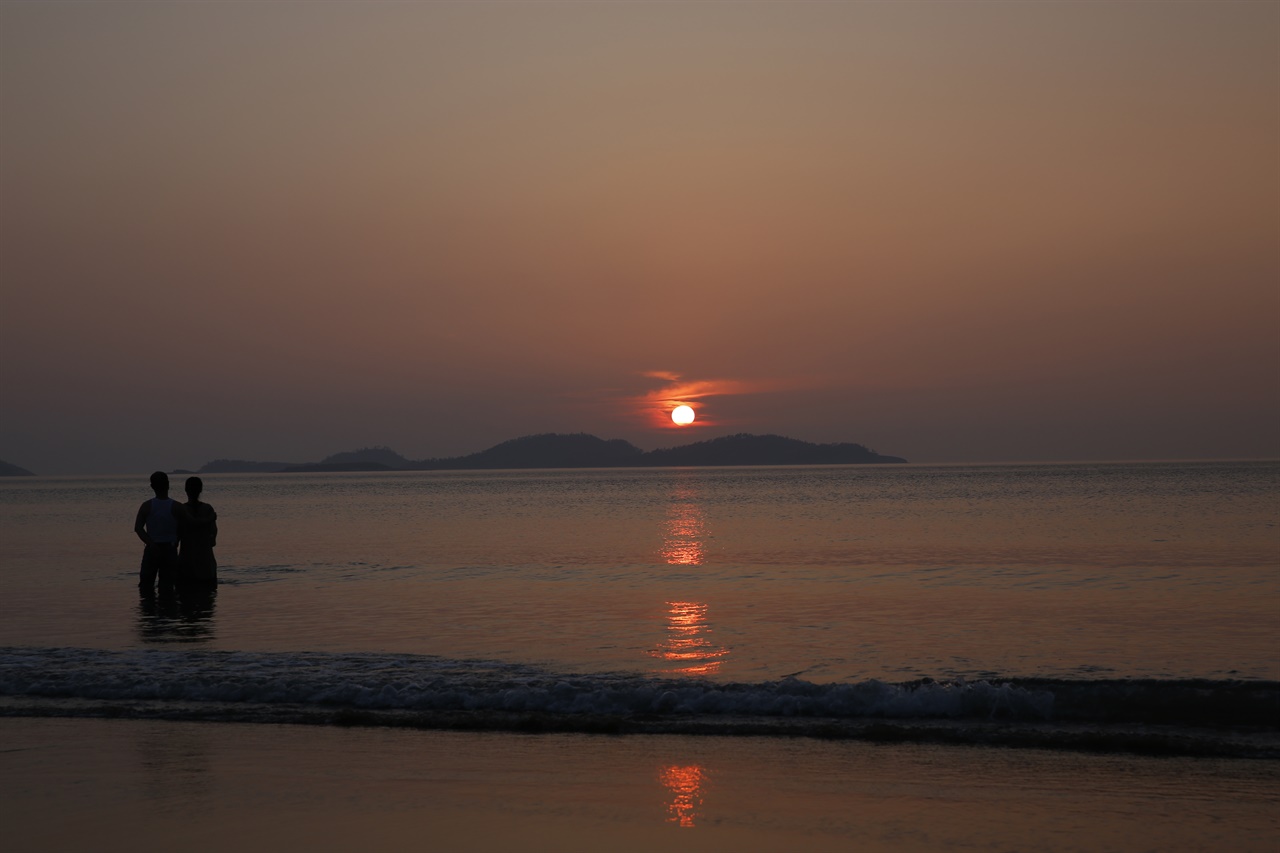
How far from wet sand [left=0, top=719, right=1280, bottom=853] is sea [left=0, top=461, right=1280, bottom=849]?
15cm

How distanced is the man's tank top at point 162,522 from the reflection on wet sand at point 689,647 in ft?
29.8

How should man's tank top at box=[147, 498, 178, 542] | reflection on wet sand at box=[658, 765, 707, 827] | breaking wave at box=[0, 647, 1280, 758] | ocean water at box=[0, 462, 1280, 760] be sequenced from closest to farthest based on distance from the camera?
reflection on wet sand at box=[658, 765, 707, 827] → breaking wave at box=[0, 647, 1280, 758] → ocean water at box=[0, 462, 1280, 760] → man's tank top at box=[147, 498, 178, 542]

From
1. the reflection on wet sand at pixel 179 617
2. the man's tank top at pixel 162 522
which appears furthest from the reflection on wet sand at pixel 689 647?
the man's tank top at pixel 162 522

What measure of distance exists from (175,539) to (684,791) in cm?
1457

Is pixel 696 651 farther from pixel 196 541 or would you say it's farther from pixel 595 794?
pixel 196 541

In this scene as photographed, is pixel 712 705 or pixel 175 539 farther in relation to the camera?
pixel 175 539

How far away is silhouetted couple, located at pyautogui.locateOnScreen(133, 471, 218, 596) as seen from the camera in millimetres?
18703

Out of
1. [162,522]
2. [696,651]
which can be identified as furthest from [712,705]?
[162,522]

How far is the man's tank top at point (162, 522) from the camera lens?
18656 millimetres

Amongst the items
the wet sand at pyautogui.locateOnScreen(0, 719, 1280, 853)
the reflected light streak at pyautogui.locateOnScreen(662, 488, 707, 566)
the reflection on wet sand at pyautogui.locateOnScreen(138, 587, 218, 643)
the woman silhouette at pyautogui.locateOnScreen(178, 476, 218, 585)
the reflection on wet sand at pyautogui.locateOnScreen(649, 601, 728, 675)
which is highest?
the woman silhouette at pyautogui.locateOnScreen(178, 476, 218, 585)

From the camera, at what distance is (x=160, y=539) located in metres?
18.9

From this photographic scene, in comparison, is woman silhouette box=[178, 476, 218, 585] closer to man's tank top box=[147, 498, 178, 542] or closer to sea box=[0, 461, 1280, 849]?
man's tank top box=[147, 498, 178, 542]

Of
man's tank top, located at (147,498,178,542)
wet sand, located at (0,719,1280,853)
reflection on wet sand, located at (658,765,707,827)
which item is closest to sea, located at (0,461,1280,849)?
reflection on wet sand, located at (658,765,707,827)

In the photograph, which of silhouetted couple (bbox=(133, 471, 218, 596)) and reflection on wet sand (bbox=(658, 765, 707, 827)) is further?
silhouetted couple (bbox=(133, 471, 218, 596))
